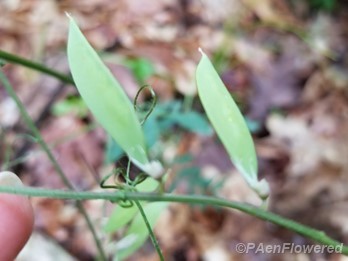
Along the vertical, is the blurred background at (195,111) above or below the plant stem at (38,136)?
below

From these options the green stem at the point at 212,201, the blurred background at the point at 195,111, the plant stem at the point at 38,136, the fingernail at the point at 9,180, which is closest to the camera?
the green stem at the point at 212,201

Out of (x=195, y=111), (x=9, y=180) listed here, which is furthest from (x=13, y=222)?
(x=195, y=111)

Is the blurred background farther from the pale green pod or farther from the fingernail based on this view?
the pale green pod

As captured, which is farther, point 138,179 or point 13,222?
point 13,222

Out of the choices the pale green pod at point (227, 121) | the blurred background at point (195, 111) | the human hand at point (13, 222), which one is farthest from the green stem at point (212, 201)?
the blurred background at point (195, 111)

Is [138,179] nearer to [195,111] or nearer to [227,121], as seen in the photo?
[227,121]

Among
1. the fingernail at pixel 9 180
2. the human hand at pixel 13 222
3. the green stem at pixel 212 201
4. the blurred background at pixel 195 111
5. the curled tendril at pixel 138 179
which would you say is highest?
the green stem at pixel 212 201

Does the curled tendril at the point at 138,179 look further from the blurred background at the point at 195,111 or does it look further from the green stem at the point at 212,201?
the blurred background at the point at 195,111
